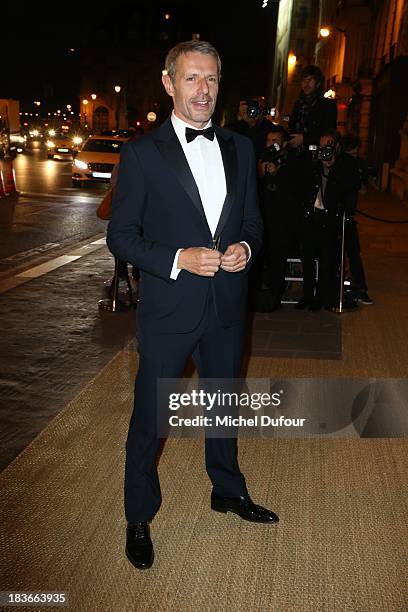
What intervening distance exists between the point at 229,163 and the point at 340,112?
37.5 meters

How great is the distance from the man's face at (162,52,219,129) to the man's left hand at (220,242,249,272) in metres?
0.56

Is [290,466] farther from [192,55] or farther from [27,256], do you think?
[27,256]

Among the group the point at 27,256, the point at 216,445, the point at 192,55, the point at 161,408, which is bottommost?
the point at 27,256

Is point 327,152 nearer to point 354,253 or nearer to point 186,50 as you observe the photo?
point 354,253

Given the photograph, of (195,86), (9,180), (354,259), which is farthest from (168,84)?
(9,180)

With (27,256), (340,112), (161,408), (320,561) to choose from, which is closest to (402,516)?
(320,561)

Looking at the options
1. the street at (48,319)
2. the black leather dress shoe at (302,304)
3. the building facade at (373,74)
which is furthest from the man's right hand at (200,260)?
the building facade at (373,74)

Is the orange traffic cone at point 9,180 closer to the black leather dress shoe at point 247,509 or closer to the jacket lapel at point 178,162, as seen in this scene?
the black leather dress shoe at point 247,509

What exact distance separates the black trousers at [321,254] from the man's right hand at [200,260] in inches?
211

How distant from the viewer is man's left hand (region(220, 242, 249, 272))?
2.81m

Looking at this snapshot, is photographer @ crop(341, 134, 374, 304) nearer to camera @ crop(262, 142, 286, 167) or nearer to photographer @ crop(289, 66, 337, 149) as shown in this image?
photographer @ crop(289, 66, 337, 149)

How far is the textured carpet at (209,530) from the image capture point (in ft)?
9.50

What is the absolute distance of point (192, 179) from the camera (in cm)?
289

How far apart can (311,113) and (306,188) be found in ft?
3.02
